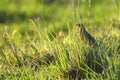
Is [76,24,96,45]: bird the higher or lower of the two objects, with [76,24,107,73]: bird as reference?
higher

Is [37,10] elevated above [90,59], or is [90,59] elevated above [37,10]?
[90,59]

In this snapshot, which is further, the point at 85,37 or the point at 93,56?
the point at 85,37

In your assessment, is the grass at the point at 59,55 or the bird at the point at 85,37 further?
the bird at the point at 85,37

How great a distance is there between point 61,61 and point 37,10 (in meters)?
7.09

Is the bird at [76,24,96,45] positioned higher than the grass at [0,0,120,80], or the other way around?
the bird at [76,24,96,45]

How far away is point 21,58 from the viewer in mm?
5277

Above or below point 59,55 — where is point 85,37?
above

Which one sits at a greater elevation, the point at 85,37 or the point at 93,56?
the point at 85,37

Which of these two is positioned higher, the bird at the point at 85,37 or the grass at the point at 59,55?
the bird at the point at 85,37

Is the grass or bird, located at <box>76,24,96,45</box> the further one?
→ bird, located at <box>76,24,96,45</box>

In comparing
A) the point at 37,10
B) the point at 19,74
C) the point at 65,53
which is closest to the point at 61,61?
the point at 65,53

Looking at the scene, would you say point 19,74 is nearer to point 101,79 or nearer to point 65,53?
point 65,53

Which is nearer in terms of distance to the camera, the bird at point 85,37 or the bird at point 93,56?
Answer: the bird at point 93,56

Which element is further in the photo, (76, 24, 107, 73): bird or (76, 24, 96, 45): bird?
(76, 24, 96, 45): bird
